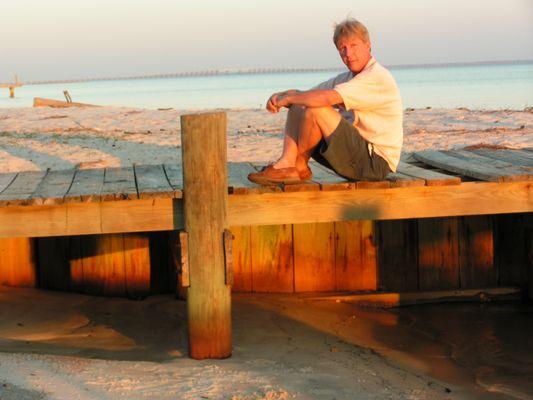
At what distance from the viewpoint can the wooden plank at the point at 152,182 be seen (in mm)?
5434

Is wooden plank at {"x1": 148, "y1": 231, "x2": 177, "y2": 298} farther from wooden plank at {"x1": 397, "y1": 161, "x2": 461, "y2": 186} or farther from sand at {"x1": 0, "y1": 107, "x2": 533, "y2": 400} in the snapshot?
wooden plank at {"x1": 397, "y1": 161, "x2": 461, "y2": 186}

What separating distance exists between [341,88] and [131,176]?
178cm

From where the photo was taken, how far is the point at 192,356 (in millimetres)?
5551


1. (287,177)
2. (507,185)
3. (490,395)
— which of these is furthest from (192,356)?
(507,185)

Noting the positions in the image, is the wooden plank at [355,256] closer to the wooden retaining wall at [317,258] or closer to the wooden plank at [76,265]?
the wooden retaining wall at [317,258]

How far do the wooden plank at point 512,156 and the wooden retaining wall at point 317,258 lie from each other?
1.88 ft

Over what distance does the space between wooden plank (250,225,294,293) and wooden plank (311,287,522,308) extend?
448 millimetres

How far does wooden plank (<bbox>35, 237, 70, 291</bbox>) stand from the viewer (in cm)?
743

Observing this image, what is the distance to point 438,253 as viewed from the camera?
7.70 meters

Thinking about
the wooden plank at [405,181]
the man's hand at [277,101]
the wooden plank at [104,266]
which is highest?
the man's hand at [277,101]

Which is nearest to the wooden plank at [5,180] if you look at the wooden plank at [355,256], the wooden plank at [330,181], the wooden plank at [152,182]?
the wooden plank at [152,182]

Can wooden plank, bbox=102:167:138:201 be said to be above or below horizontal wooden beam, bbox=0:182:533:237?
above

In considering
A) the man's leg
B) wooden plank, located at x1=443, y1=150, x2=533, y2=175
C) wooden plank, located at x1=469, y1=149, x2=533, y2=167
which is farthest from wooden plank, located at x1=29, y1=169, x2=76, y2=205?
wooden plank, located at x1=469, y1=149, x2=533, y2=167

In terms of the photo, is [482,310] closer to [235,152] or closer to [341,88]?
[341,88]
